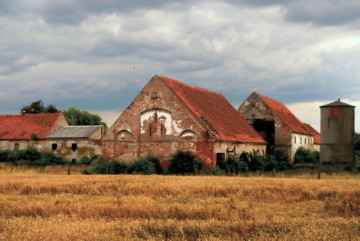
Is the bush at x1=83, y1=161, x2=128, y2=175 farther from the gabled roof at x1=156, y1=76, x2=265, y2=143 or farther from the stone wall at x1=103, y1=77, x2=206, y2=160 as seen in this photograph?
the gabled roof at x1=156, y1=76, x2=265, y2=143

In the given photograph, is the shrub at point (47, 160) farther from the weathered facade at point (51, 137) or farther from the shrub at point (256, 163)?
the shrub at point (256, 163)

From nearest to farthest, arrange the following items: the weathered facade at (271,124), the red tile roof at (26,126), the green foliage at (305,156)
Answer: the weathered facade at (271,124) < the green foliage at (305,156) < the red tile roof at (26,126)

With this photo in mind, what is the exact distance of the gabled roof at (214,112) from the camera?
4122 centimetres

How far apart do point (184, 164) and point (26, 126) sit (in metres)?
31.5

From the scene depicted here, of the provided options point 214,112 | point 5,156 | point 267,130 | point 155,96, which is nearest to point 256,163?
point 214,112

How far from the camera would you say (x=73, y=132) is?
208 ft

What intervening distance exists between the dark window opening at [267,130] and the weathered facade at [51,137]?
16.7 m

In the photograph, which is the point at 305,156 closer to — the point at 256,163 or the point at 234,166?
the point at 256,163

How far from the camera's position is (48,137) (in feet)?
→ 206

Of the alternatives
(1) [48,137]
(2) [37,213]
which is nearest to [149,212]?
(2) [37,213]

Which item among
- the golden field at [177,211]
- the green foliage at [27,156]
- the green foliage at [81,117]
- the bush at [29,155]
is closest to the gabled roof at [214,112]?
the green foliage at [27,156]

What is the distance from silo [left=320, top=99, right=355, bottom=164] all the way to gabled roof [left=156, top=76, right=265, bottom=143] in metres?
5.78

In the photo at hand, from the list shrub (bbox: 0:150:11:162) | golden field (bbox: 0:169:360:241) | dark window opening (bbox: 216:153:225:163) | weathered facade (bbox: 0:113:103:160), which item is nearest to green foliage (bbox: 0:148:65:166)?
shrub (bbox: 0:150:11:162)

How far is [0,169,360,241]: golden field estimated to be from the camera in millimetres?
12070
